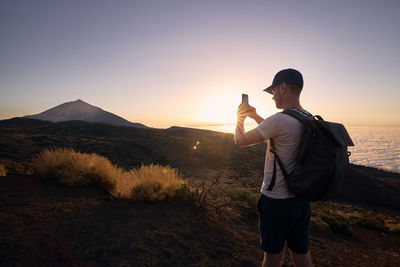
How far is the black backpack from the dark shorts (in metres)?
0.19

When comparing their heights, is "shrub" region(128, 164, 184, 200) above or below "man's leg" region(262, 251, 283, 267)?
below

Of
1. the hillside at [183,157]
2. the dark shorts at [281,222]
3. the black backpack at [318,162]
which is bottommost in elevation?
the hillside at [183,157]

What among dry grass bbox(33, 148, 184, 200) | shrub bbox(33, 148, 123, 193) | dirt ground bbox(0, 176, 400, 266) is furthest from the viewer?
shrub bbox(33, 148, 123, 193)

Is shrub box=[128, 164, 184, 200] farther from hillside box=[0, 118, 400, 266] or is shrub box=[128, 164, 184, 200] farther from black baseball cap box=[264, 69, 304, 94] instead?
black baseball cap box=[264, 69, 304, 94]

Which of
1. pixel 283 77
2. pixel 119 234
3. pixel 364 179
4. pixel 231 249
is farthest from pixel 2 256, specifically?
pixel 364 179

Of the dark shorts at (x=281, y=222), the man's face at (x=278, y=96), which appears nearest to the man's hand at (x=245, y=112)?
the man's face at (x=278, y=96)

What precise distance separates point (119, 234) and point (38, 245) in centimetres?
105

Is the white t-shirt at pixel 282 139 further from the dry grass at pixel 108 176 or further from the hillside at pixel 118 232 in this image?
the dry grass at pixel 108 176

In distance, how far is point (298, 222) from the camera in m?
1.89

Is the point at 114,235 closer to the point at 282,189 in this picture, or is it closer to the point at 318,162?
the point at 282,189

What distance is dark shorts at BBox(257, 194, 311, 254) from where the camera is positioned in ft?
5.85

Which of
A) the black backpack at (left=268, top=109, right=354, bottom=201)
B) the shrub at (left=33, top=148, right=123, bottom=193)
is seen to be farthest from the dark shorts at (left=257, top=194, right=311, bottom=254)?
the shrub at (left=33, top=148, right=123, bottom=193)

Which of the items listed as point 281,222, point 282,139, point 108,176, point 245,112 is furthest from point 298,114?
point 108,176

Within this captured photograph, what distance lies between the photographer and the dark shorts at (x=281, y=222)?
1.78 metres
